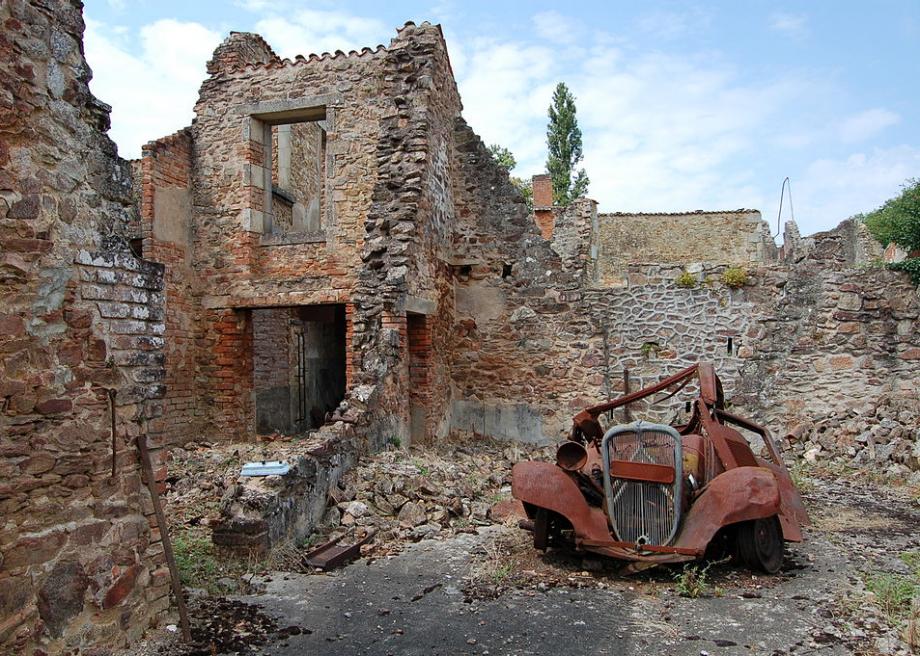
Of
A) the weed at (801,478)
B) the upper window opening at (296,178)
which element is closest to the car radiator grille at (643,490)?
the weed at (801,478)

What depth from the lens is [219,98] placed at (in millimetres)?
11805

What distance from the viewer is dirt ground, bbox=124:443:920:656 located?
4152 millimetres

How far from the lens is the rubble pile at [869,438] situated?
865 centimetres

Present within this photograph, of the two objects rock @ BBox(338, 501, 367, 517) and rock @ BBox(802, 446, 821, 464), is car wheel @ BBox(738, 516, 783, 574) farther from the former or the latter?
rock @ BBox(802, 446, 821, 464)

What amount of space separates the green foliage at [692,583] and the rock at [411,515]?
2457mm

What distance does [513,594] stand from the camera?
495 cm

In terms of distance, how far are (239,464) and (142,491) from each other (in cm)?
433

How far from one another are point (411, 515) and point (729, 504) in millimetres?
2887

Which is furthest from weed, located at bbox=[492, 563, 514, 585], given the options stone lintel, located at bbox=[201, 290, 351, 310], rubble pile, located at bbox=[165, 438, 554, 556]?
stone lintel, located at bbox=[201, 290, 351, 310]

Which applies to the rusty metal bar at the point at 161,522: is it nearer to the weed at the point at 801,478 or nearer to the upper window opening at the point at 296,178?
the weed at the point at 801,478

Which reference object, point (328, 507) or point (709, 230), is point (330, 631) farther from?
point (709, 230)

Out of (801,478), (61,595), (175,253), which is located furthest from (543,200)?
(61,595)

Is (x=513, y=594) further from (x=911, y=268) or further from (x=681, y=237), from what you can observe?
(x=681, y=237)

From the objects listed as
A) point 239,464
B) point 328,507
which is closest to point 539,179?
point 239,464
